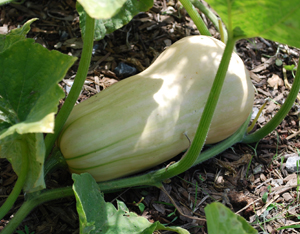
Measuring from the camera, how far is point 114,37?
2.12m

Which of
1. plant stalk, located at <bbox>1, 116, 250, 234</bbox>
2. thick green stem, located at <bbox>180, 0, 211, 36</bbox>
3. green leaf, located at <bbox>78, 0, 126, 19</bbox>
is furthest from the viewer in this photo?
thick green stem, located at <bbox>180, 0, 211, 36</bbox>

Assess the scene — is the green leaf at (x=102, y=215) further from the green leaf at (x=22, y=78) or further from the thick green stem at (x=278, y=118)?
the thick green stem at (x=278, y=118)

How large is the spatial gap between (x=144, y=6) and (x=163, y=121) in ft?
1.84

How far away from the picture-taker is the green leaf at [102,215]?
1.22m

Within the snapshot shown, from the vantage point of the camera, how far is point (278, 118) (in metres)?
1.68

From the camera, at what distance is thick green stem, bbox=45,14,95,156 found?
129 centimetres

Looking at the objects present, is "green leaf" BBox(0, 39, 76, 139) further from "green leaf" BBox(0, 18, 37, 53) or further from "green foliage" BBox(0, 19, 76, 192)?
"green leaf" BBox(0, 18, 37, 53)

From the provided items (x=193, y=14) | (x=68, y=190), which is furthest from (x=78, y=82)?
(x=193, y=14)

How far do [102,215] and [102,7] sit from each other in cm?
76

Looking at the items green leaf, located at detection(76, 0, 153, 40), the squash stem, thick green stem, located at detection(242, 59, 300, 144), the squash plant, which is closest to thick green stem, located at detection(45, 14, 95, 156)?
the squash plant

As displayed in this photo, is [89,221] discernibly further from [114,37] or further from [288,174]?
[114,37]

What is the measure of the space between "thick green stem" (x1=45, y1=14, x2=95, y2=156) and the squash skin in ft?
0.17

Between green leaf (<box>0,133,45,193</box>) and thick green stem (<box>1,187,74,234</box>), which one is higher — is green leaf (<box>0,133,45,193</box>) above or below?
above

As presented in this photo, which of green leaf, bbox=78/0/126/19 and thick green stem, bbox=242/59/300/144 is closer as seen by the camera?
green leaf, bbox=78/0/126/19
